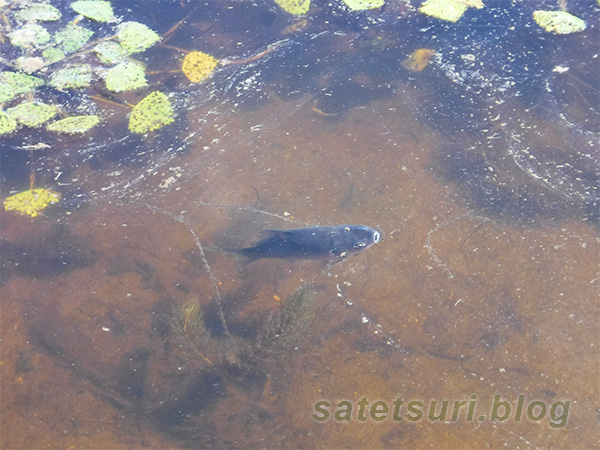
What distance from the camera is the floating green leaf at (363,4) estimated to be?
4586mm

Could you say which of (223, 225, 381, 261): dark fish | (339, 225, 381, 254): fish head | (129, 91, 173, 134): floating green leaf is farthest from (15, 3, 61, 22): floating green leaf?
(339, 225, 381, 254): fish head

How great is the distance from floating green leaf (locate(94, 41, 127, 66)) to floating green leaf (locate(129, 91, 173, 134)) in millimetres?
547

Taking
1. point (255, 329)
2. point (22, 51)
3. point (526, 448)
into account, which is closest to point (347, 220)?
point (255, 329)

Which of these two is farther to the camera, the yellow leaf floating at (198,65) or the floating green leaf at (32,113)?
the yellow leaf floating at (198,65)

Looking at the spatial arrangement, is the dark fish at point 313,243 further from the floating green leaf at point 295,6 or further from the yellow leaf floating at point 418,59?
the floating green leaf at point 295,6

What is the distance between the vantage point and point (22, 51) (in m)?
4.16

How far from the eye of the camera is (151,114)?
376 centimetres

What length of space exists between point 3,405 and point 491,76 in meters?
3.89

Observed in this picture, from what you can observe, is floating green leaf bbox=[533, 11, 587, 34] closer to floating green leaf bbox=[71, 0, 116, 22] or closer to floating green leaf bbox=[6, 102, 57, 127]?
floating green leaf bbox=[71, 0, 116, 22]

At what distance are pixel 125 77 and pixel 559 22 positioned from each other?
368 centimetres

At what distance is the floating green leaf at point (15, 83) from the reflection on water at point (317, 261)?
0.51m

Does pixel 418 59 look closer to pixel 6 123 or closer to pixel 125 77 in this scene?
pixel 125 77

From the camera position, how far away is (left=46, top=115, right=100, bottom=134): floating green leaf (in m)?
3.64

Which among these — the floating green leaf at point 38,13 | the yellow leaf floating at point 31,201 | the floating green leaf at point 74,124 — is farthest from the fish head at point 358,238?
→ the floating green leaf at point 38,13
